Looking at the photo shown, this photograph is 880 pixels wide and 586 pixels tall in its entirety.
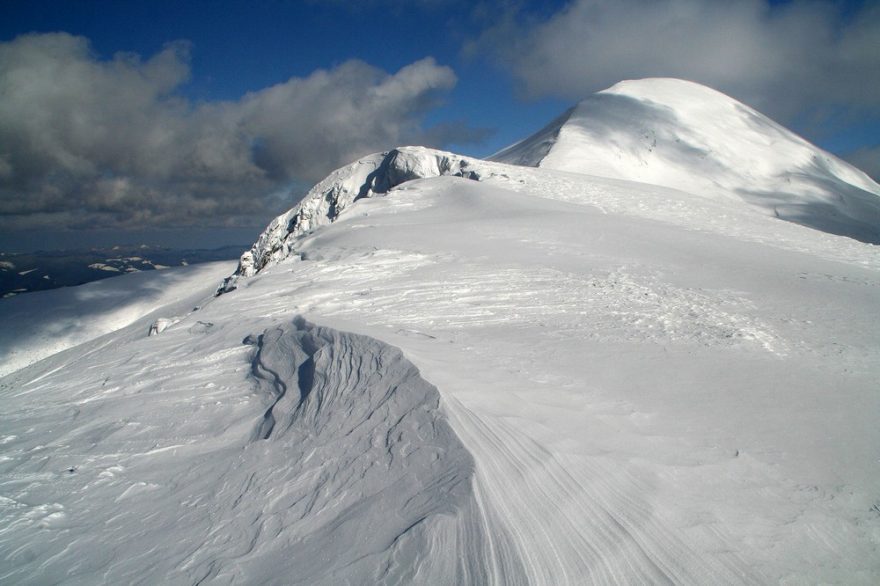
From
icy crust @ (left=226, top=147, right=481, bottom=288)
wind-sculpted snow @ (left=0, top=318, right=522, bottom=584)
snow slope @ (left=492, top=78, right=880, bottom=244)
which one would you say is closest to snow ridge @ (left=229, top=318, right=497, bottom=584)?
wind-sculpted snow @ (left=0, top=318, right=522, bottom=584)

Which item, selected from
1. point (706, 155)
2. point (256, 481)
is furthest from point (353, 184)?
point (706, 155)

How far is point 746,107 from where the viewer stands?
48.7 m

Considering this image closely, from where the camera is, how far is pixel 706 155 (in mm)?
39969

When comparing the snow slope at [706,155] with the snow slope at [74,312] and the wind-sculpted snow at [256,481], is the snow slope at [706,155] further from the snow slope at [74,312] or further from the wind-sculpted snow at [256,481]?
the snow slope at [74,312]

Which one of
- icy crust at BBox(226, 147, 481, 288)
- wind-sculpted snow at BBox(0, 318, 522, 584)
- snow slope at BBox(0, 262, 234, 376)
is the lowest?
snow slope at BBox(0, 262, 234, 376)

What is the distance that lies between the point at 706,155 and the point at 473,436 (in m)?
44.9

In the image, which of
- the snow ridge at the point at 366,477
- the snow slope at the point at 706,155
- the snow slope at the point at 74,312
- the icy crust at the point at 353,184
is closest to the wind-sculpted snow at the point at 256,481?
the snow ridge at the point at 366,477

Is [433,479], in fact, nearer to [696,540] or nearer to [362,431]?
→ [362,431]

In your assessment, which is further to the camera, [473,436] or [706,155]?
[706,155]

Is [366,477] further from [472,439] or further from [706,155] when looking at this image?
[706,155]

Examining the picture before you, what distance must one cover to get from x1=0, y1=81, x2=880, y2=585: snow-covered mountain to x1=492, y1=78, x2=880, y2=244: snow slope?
2534 cm

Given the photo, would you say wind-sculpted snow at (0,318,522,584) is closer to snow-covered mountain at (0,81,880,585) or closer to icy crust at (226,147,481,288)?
snow-covered mountain at (0,81,880,585)

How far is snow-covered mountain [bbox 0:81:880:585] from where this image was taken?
2916mm

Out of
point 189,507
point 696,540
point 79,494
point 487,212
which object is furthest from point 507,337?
point 487,212
